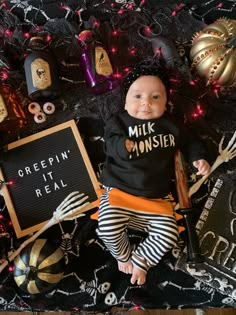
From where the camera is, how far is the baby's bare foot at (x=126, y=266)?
4.12 ft

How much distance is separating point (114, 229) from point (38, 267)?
215 mm

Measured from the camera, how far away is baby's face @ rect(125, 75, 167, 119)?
1224 mm

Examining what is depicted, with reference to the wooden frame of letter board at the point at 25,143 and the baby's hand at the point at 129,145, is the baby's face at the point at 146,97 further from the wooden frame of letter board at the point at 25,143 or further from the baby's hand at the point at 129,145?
the wooden frame of letter board at the point at 25,143

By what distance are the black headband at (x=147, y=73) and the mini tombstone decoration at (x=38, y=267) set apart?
0.48 m

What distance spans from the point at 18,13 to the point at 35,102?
0.31m

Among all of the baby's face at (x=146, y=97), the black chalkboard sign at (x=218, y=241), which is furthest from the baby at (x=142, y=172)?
the black chalkboard sign at (x=218, y=241)

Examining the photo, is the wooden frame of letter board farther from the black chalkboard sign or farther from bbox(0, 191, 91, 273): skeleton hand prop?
the black chalkboard sign

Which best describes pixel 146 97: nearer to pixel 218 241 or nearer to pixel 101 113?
pixel 101 113

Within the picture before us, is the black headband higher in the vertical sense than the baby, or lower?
higher

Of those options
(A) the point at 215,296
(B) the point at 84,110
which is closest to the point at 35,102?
(B) the point at 84,110

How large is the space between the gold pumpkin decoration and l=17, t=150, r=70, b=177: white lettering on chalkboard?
1.50 feet

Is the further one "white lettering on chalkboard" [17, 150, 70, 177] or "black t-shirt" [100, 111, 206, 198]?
"white lettering on chalkboard" [17, 150, 70, 177]

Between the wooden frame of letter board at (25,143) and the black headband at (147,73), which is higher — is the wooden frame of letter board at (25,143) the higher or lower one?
the lower one

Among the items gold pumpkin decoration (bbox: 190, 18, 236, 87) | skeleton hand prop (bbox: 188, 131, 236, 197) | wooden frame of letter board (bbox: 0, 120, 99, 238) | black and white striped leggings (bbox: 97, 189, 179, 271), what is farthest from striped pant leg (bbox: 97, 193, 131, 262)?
gold pumpkin decoration (bbox: 190, 18, 236, 87)
